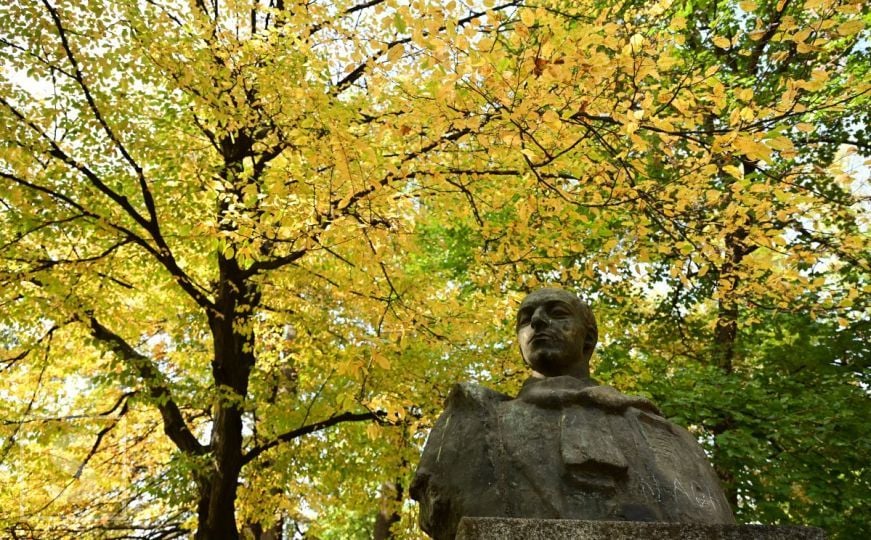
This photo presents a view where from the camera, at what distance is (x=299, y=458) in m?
9.19

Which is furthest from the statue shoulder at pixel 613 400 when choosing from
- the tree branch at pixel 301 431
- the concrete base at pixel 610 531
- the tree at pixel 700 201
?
the tree branch at pixel 301 431

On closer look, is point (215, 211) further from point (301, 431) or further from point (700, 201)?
point (700, 201)

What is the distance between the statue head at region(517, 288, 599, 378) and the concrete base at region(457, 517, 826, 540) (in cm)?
140

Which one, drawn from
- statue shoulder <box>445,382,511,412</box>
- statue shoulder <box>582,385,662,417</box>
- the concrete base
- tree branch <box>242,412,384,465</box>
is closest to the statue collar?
statue shoulder <box>582,385,662,417</box>

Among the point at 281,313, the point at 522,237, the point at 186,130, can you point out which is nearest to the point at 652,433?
the point at 522,237

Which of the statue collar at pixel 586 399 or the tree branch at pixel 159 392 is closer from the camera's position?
the statue collar at pixel 586 399

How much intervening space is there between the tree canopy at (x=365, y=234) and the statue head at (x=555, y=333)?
1.27 meters

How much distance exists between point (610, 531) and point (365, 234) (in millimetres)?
3385

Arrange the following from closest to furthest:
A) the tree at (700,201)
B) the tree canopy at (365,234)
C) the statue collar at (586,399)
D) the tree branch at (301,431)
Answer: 1. the statue collar at (586,399)
2. the tree at (700,201)
3. the tree canopy at (365,234)
4. the tree branch at (301,431)

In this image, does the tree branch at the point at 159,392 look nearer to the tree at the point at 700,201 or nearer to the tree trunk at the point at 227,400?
the tree trunk at the point at 227,400

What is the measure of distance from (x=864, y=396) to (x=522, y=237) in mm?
5774

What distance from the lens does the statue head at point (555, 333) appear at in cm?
343

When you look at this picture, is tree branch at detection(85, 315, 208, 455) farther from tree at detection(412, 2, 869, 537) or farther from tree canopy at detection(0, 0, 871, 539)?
tree at detection(412, 2, 869, 537)

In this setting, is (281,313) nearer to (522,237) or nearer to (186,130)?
(186,130)
